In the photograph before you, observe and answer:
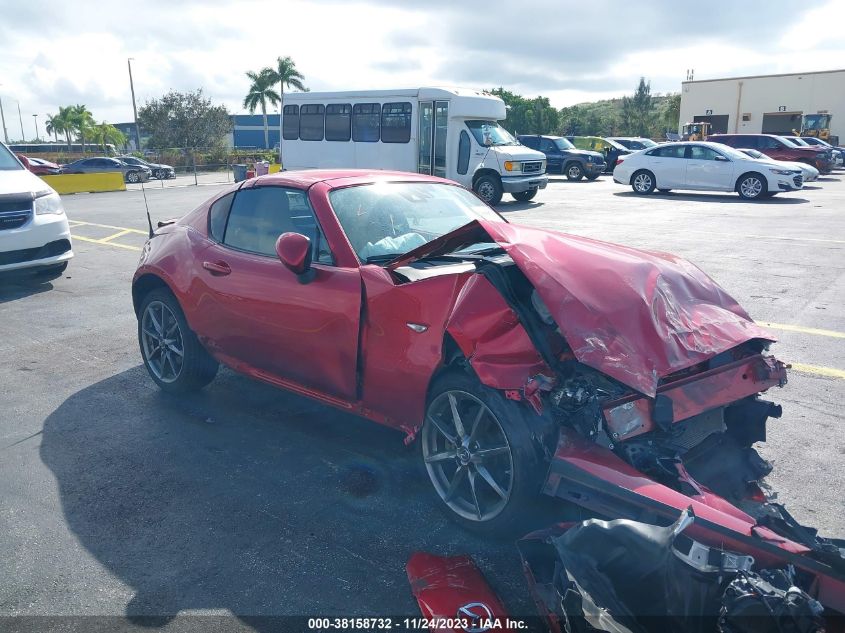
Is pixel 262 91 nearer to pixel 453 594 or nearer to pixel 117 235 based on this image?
pixel 117 235

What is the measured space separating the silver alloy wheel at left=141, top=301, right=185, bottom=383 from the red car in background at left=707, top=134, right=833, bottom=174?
85.1 feet

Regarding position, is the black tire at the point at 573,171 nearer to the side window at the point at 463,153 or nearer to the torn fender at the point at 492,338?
the side window at the point at 463,153

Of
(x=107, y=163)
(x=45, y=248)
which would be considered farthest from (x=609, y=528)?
(x=107, y=163)

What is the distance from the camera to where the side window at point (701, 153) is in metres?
20.2

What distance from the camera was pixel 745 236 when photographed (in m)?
12.5

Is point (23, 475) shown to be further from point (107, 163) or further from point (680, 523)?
point (107, 163)

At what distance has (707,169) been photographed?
20.3 meters

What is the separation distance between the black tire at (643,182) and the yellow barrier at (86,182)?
64.1ft

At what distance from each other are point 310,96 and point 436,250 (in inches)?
705

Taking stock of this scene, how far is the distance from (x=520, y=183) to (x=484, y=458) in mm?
16264

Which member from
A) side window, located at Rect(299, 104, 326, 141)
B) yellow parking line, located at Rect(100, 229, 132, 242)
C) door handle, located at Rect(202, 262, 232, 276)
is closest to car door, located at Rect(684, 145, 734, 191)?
side window, located at Rect(299, 104, 326, 141)

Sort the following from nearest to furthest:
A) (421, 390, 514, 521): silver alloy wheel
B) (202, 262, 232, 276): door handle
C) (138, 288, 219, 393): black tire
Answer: (421, 390, 514, 521): silver alloy wheel, (202, 262, 232, 276): door handle, (138, 288, 219, 393): black tire

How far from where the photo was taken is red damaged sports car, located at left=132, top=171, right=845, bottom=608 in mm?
2951

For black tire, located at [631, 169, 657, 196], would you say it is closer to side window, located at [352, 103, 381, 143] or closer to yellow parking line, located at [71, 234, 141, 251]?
side window, located at [352, 103, 381, 143]
